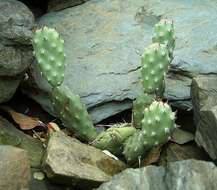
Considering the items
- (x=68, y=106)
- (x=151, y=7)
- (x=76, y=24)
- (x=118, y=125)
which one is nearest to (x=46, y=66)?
(x=68, y=106)

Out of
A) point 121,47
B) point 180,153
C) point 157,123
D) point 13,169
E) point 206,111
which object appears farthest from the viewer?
point 121,47

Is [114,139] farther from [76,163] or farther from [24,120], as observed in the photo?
[24,120]

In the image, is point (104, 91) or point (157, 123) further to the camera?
point (104, 91)

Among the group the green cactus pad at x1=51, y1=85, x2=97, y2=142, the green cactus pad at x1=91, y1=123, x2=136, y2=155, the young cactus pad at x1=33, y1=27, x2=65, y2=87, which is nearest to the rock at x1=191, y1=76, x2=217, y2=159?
the green cactus pad at x1=91, y1=123, x2=136, y2=155

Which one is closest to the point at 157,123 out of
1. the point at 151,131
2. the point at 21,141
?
the point at 151,131

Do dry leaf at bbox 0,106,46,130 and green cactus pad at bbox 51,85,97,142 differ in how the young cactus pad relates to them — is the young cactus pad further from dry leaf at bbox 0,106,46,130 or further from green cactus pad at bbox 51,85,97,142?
dry leaf at bbox 0,106,46,130
